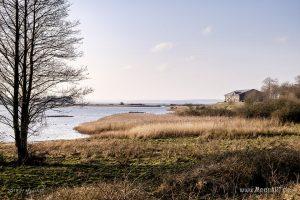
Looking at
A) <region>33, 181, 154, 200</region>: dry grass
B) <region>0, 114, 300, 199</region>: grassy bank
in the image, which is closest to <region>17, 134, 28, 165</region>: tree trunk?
<region>0, 114, 300, 199</region>: grassy bank

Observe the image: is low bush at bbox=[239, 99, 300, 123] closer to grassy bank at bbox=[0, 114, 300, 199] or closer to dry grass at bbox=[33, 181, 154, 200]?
grassy bank at bbox=[0, 114, 300, 199]

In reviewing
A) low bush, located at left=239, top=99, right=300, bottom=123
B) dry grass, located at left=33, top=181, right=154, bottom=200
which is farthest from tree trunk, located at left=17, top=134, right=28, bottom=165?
low bush, located at left=239, top=99, right=300, bottom=123

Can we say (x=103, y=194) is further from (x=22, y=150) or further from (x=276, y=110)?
(x=276, y=110)

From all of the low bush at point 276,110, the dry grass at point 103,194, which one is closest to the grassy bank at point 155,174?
the dry grass at point 103,194

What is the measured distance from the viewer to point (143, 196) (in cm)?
804

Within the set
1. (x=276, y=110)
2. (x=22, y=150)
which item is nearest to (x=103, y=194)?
(x=22, y=150)

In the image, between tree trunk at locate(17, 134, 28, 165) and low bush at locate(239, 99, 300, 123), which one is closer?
tree trunk at locate(17, 134, 28, 165)

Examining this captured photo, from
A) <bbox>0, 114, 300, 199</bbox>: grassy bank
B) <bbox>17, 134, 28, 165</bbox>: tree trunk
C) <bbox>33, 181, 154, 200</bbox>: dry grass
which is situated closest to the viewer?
<bbox>33, 181, 154, 200</bbox>: dry grass

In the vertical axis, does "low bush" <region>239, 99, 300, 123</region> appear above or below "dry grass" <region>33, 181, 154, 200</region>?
above

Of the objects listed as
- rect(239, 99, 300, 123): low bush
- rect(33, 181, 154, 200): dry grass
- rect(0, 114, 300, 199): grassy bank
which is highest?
rect(239, 99, 300, 123): low bush

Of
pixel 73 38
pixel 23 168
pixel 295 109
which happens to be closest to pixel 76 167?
pixel 23 168

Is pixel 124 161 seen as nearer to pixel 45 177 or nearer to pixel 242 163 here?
pixel 45 177

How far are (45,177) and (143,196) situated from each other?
490 cm

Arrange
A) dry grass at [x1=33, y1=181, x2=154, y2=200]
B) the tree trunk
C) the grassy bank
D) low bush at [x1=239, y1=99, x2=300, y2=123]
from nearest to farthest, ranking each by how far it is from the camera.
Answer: dry grass at [x1=33, y1=181, x2=154, y2=200]
the grassy bank
the tree trunk
low bush at [x1=239, y1=99, x2=300, y2=123]
